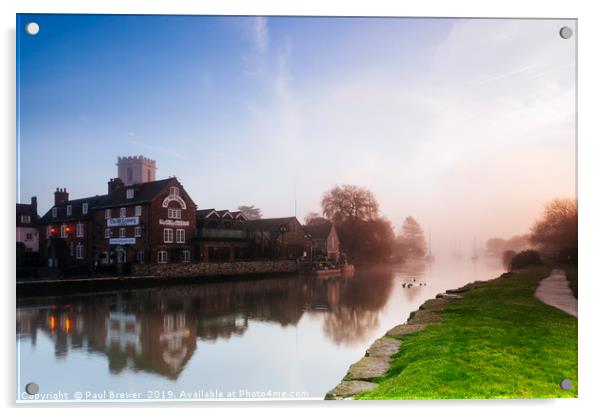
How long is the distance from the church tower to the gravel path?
5666mm

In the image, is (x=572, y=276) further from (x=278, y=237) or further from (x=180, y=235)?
(x=180, y=235)

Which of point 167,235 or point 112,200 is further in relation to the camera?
point 167,235


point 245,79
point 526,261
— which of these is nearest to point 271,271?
point 245,79

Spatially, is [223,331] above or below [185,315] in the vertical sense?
below

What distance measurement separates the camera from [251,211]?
694 cm

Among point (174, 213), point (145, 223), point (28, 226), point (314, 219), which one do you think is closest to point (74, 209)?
point (28, 226)

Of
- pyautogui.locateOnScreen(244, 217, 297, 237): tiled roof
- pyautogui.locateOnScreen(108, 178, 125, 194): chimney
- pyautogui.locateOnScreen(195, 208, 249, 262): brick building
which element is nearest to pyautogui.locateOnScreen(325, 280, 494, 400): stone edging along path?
pyautogui.locateOnScreen(244, 217, 297, 237): tiled roof

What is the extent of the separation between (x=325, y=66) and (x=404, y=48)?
103 cm

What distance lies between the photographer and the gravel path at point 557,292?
246 inches

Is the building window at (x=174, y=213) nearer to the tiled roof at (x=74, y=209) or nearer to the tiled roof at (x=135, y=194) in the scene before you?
the tiled roof at (x=135, y=194)

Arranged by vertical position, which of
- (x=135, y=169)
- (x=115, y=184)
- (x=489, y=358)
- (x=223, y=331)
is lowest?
(x=223, y=331)

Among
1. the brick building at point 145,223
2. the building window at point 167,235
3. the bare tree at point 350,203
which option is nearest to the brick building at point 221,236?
the brick building at point 145,223

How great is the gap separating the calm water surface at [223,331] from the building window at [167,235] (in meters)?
0.88

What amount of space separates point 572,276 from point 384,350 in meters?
2.66
